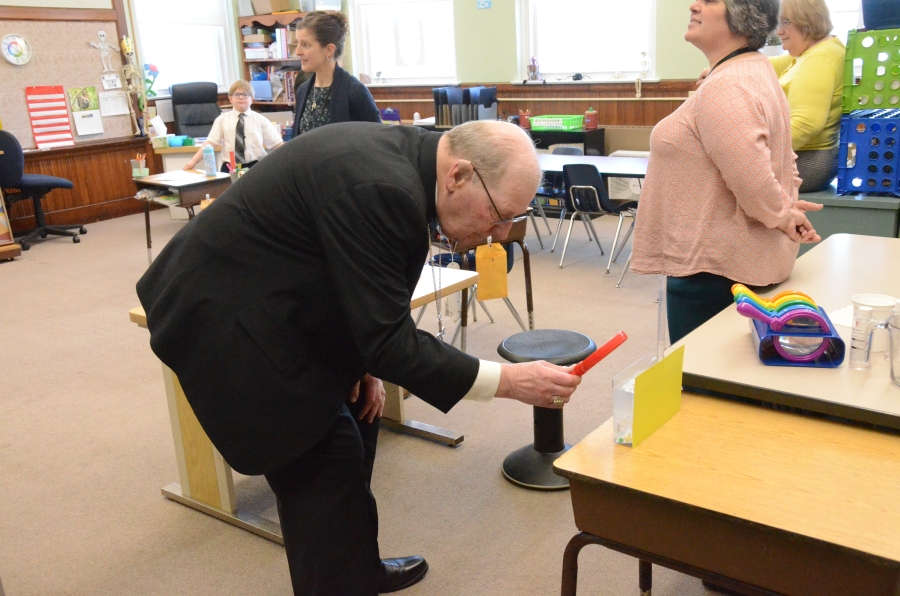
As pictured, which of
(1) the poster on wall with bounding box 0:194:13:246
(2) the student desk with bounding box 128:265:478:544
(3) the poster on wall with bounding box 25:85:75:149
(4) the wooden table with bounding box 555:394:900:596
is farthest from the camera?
(3) the poster on wall with bounding box 25:85:75:149

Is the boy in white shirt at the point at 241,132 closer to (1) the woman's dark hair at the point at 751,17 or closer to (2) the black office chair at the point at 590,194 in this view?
(2) the black office chair at the point at 590,194

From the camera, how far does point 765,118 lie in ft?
6.45

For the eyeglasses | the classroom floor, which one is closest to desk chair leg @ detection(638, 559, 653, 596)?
the classroom floor

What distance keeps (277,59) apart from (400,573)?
7998 mm

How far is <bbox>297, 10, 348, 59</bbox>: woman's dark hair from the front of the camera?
3668mm

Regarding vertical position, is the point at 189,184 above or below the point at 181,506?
above

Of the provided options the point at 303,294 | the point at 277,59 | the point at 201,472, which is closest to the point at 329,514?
the point at 303,294

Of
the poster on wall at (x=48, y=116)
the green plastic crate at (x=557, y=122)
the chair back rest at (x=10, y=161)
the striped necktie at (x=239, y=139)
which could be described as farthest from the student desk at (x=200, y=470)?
the poster on wall at (x=48, y=116)

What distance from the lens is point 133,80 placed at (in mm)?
8125

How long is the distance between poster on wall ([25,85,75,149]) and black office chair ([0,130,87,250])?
550mm

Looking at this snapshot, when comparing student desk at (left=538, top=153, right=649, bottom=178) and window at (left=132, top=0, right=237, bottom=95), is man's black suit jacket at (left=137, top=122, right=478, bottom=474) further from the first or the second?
window at (left=132, top=0, right=237, bottom=95)

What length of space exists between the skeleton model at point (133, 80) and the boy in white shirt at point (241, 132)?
8.56ft

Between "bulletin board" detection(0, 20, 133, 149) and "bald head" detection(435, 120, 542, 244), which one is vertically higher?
"bulletin board" detection(0, 20, 133, 149)

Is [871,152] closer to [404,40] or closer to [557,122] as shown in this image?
[557,122]
